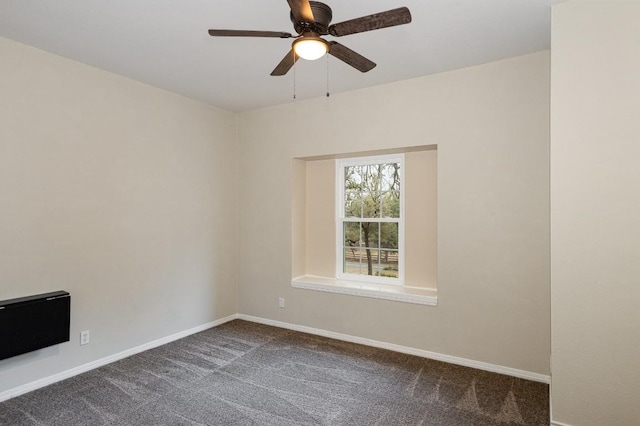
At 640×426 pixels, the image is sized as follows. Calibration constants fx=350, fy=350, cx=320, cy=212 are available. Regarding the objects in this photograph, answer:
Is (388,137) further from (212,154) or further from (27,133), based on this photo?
(27,133)

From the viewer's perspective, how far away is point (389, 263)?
4.29 m

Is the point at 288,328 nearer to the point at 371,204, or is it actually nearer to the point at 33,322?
the point at 371,204

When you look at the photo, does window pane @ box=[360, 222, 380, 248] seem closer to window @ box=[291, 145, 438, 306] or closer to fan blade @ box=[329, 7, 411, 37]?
window @ box=[291, 145, 438, 306]

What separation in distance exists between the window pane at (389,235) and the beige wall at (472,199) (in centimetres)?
73

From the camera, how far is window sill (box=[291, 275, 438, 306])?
3666 mm


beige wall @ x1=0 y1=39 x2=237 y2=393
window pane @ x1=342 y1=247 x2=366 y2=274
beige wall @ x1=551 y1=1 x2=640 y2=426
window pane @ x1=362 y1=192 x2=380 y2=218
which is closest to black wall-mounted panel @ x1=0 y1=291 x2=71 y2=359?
beige wall @ x1=0 y1=39 x2=237 y2=393

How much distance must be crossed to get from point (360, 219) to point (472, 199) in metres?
1.45

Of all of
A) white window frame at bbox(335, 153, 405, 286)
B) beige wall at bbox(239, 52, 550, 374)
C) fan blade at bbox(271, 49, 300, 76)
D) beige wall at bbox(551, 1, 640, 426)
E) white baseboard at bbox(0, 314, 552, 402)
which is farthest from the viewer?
white window frame at bbox(335, 153, 405, 286)

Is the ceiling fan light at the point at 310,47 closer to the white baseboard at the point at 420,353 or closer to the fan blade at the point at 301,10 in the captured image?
the fan blade at the point at 301,10

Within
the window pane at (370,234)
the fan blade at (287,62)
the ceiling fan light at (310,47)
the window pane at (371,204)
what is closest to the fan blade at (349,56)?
the ceiling fan light at (310,47)

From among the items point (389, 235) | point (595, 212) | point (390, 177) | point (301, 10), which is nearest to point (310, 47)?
point (301, 10)

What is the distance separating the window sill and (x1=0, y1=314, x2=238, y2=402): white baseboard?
4.39 feet

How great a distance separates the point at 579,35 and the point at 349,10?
1502 millimetres

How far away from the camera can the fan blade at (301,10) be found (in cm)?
172
